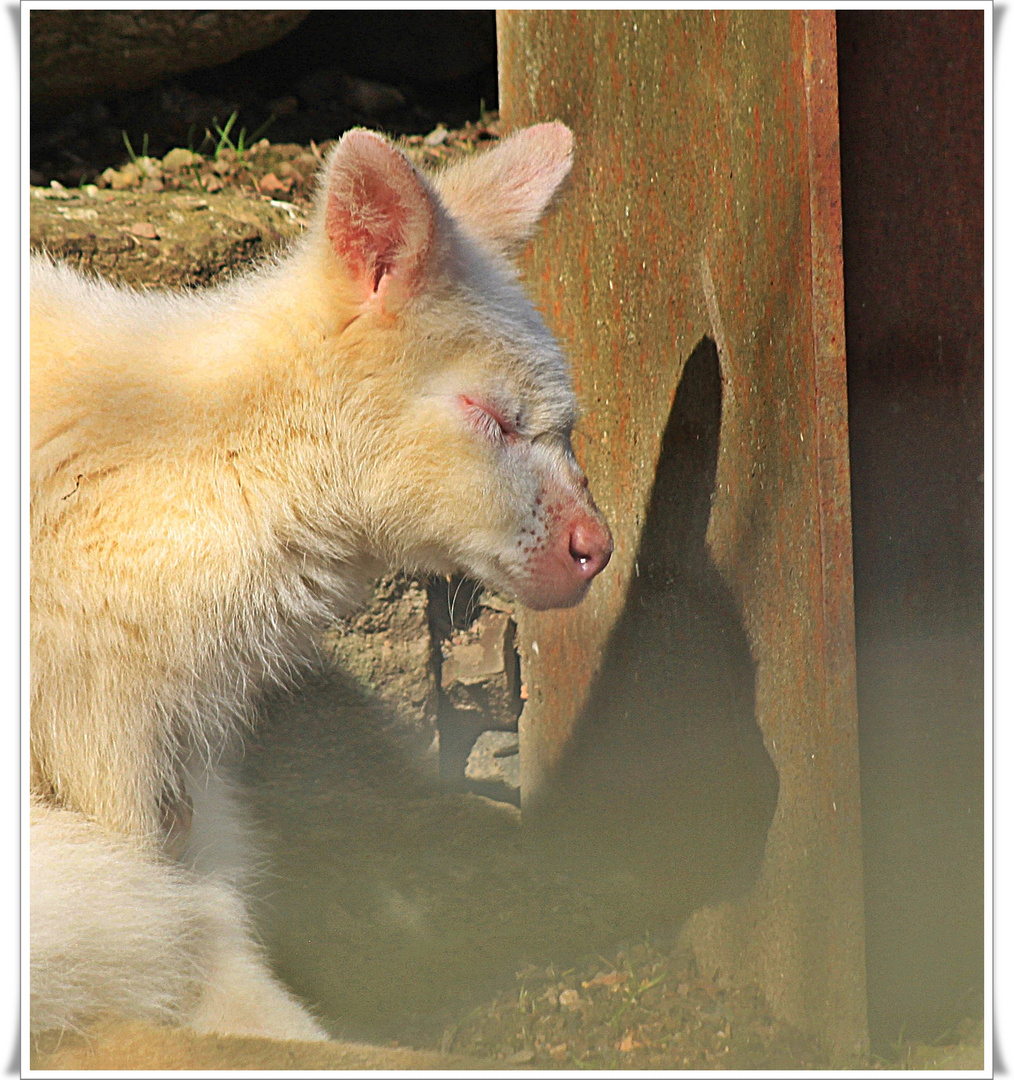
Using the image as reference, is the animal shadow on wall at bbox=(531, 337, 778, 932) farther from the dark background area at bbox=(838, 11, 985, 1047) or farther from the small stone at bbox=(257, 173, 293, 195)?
the small stone at bbox=(257, 173, 293, 195)

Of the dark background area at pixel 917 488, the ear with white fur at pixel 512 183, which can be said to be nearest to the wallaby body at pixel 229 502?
the ear with white fur at pixel 512 183

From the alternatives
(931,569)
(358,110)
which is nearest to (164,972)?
(931,569)

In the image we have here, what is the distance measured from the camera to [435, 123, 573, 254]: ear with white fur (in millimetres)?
2795

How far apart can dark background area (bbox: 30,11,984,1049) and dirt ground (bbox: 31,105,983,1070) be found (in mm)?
271

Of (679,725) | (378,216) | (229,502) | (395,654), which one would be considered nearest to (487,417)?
(378,216)

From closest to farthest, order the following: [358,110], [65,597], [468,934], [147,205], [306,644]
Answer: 1. [65,597]
2. [306,644]
3. [468,934]
4. [147,205]
5. [358,110]

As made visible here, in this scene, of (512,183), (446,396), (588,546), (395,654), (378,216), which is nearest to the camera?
(378,216)

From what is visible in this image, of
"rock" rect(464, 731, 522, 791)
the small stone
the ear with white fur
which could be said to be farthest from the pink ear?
"rock" rect(464, 731, 522, 791)

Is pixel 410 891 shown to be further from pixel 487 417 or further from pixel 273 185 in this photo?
pixel 273 185

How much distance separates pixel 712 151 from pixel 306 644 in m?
1.53

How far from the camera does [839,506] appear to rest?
2375 mm

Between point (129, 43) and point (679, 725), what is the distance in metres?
3.36

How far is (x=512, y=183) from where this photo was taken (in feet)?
9.29

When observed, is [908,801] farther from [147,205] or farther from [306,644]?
[147,205]
